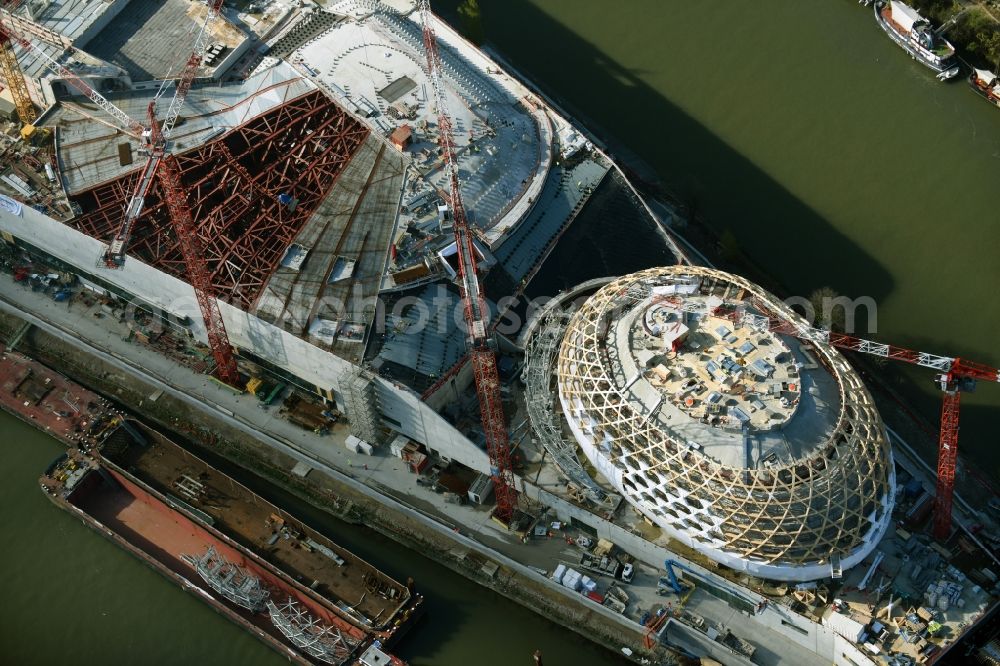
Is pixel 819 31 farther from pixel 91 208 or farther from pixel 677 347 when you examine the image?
pixel 91 208

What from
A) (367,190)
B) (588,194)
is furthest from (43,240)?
(588,194)

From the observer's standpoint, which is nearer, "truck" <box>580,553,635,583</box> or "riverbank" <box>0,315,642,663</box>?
"riverbank" <box>0,315,642,663</box>

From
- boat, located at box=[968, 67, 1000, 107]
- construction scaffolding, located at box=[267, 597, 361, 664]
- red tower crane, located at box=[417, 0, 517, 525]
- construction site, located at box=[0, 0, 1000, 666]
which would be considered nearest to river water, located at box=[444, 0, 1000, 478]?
boat, located at box=[968, 67, 1000, 107]

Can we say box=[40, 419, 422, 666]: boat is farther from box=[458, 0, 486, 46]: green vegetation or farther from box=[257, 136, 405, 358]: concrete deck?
box=[458, 0, 486, 46]: green vegetation

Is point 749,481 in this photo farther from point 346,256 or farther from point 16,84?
point 16,84

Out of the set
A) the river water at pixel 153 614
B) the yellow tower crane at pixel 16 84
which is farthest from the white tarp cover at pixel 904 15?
the yellow tower crane at pixel 16 84

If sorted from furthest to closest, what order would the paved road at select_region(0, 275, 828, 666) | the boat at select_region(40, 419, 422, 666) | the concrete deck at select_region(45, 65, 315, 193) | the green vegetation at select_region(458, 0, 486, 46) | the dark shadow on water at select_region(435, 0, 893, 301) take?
the green vegetation at select_region(458, 0, 486, 46), the dark shadow on water at select_region(435, 0, 893, 301), the concrete deck at select_region(45, 65, 315, 193), the boat at select_region(40, 419, 422, 666), the paved road at select_region(0, 275, 828, 666)
